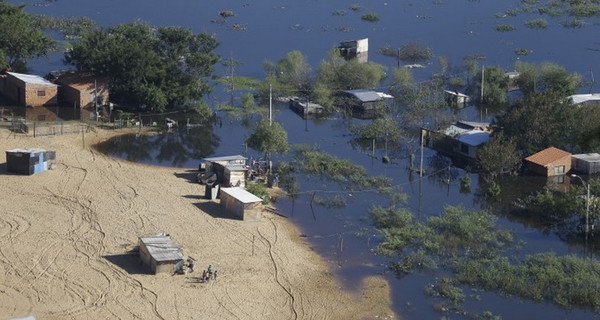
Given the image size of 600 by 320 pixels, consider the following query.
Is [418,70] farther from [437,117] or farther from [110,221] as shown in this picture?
[110,221]

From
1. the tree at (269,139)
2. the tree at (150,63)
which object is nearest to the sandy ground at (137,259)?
the tree at (269,139)

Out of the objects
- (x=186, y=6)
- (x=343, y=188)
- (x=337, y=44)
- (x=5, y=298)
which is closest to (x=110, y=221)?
(x=5, y=298)

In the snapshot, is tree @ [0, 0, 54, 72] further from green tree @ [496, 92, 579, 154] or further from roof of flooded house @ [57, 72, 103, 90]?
green tree @ [496, 92, 579, 154]

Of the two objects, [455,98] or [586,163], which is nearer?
[586,163]

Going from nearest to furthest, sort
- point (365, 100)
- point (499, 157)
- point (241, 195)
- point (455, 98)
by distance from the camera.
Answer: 1. point (241, 195)
2. point (499, 157)
3. point (365, 100)
4. point (455, 98)

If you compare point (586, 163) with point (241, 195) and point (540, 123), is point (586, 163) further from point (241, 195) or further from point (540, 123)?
point (241, 195)

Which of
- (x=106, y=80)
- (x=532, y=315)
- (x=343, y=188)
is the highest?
(x=106, y=80)

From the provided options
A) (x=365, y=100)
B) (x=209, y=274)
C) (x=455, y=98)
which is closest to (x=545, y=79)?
(x=455, y=98)
